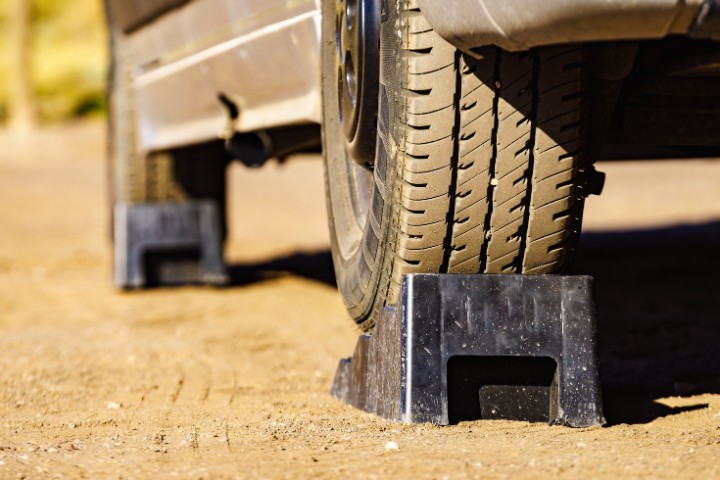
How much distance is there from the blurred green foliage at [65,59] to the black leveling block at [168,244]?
68.2ft

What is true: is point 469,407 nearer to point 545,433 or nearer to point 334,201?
point 545,433

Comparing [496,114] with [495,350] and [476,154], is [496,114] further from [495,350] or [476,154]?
[495,350]

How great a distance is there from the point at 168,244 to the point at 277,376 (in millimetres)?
2695

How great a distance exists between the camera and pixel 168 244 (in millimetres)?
6184

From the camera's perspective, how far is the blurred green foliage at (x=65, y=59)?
2856 cm

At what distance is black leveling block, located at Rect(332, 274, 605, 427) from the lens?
2551 millimetres

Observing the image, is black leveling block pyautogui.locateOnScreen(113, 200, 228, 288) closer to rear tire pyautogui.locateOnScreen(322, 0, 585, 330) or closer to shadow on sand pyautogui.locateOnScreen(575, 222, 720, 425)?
shadow on sand pyautogui.locateOnScreen(575, 222, 720, 425)

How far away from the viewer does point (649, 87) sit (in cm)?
264

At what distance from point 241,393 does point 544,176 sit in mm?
1243

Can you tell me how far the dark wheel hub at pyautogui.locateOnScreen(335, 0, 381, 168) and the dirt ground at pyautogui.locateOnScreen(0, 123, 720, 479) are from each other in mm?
692

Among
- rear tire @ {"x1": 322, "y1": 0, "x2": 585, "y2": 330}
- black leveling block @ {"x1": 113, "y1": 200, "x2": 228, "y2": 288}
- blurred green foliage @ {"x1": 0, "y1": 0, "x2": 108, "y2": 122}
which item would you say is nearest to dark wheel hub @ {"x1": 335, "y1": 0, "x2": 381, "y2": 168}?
rear tire @ {"x1": 322, "y1": 0, "x2": 585, "y2": 330}

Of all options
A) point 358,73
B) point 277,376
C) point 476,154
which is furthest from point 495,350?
point 277,376

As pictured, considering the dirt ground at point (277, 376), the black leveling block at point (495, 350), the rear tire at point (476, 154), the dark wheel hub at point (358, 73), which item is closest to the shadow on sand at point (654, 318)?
the dirt ground at point (277, 376)

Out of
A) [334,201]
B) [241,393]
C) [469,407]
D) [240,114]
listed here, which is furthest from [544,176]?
[240,114]
